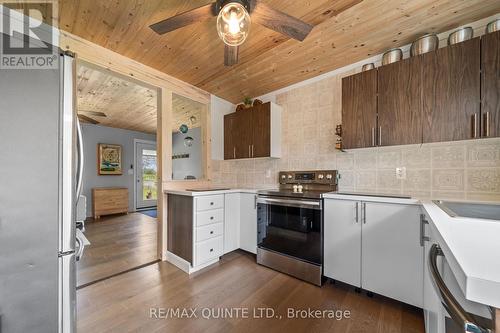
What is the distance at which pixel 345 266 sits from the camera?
6.11 feet

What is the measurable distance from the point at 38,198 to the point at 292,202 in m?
1.91

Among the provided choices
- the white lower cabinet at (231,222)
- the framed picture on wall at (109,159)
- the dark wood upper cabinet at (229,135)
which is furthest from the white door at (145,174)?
the white lower cabinet at (231,222)

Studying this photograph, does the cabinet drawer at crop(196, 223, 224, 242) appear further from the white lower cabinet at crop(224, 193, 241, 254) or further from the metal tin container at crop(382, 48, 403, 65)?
the metal tin container at crop(382, 48, 403, 65)

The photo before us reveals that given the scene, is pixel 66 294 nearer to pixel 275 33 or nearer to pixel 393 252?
pixel 393 252

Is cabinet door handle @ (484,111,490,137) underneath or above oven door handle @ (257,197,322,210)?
above

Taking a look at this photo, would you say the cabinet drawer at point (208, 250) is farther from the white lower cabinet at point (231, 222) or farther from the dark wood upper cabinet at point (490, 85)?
the dark wood upper cabinet at point (490, 85)

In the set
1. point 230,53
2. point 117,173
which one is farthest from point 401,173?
point 117,173

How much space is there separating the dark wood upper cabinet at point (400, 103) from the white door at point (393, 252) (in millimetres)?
639

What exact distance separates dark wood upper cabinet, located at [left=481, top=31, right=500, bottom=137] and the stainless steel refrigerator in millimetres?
2650

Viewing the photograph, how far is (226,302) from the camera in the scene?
1.73 metres

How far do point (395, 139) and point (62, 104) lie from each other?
2409 millimetres

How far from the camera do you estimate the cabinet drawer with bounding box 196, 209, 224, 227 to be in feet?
7.48

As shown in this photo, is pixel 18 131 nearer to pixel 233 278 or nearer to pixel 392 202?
pixel 233 278

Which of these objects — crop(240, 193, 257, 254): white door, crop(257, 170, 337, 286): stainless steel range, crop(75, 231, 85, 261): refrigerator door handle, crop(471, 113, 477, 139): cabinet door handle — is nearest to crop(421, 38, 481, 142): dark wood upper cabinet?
crop(471, 113, 477, 139): cabinet door handle
